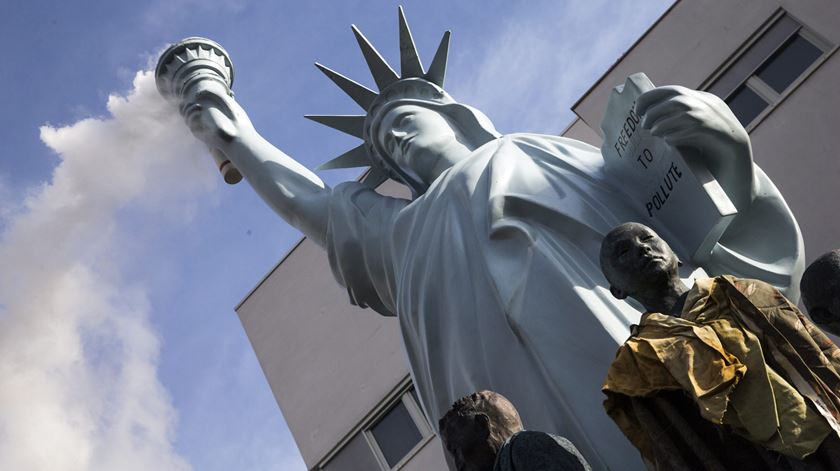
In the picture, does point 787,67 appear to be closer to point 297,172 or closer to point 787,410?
point 297,172

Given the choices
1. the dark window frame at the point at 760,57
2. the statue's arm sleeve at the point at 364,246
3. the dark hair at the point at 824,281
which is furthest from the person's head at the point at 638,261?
the dark window frame at the point at 760,57

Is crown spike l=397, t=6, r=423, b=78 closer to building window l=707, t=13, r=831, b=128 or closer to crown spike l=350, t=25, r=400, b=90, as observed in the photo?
crown spike l=350, t=25, r=400, b=90

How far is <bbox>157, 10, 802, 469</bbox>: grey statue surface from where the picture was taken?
14.1ft

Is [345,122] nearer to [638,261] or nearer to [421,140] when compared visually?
[421,140]

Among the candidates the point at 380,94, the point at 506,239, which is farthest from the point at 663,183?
the point at 380,94

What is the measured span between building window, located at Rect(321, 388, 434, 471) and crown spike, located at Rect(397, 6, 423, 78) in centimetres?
622

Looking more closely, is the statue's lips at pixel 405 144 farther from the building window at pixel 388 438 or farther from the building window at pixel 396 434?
the building window at pixel 396 434

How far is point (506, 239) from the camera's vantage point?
16.0 feet

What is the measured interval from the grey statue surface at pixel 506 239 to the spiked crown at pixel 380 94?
0.02 metres

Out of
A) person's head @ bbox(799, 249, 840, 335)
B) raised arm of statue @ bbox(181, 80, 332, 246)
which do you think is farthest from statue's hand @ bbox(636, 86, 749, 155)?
raised arm of statue @ bbox(181, 80, 332, 246)

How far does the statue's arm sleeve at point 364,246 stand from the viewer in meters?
5.89

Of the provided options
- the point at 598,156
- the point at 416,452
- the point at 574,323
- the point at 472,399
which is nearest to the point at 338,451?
the point at 416,452

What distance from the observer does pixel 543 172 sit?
5297 mm

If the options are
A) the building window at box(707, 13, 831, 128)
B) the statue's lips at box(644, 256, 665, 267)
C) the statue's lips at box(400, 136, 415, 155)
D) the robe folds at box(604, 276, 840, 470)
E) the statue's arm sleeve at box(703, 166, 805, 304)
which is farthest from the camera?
the building window at box(707, 13, 831, 128)
